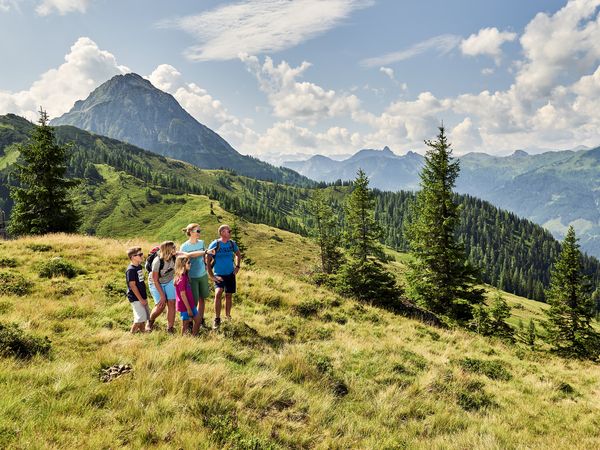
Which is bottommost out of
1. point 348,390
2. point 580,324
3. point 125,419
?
point 580,324

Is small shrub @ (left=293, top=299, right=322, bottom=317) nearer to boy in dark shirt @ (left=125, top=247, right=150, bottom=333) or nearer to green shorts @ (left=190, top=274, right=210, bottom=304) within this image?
green shorts @ (left=190, top=274, right=210, bottom=304)

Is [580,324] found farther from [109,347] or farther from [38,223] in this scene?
[38,223]

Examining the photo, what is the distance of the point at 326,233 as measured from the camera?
182 ft

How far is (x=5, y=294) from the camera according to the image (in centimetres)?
1071

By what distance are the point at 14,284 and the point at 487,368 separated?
1565cm

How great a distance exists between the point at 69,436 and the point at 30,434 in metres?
0.42

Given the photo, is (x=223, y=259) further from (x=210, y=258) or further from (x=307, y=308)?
(x=307, y=308)

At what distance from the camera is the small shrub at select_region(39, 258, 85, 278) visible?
521 inches

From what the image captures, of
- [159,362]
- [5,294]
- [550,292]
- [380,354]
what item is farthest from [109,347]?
[550,292]

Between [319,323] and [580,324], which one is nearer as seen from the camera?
[319,323]

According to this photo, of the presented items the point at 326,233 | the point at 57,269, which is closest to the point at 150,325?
the point at 57,269

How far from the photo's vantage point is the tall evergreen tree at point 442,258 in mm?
25000

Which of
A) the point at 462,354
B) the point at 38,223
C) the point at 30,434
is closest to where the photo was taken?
the point at 30,434

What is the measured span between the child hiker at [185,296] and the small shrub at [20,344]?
9.48ft
